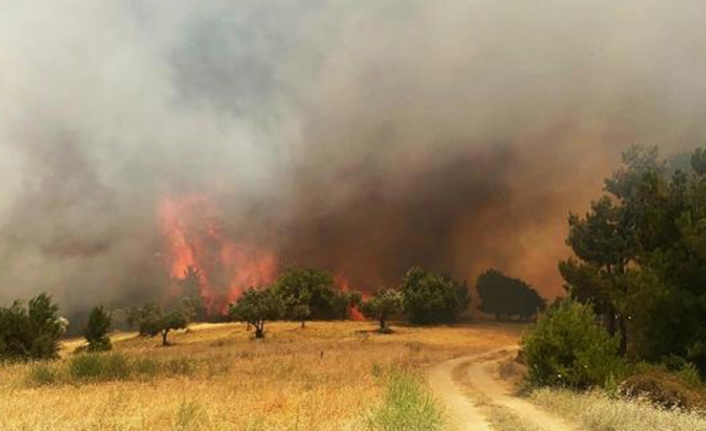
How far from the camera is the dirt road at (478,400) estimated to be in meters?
21.0

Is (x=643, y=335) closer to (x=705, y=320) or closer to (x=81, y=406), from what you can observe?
(x=705, y=320)

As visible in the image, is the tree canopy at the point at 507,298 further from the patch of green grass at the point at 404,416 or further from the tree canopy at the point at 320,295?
the patch of green grass at the point at 404,416

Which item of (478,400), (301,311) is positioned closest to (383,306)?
(301,311)

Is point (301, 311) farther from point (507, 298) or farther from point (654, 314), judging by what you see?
point (654, 314)

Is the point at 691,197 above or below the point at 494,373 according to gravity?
above

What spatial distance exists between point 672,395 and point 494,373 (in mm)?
21322

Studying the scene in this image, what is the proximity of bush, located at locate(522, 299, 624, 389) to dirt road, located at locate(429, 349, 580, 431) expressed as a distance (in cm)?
253

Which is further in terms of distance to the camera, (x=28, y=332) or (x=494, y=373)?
(x=28, y=332)

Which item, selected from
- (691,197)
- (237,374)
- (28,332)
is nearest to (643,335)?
(691,197)

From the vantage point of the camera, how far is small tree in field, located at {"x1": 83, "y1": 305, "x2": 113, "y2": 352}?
212 ft

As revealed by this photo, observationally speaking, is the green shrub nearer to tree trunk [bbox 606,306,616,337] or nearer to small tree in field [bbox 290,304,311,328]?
tree trunk [bbox 606,306,616,337]

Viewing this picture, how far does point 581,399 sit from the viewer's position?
81.3 ft

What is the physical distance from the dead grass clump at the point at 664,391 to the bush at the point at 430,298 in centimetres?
9051

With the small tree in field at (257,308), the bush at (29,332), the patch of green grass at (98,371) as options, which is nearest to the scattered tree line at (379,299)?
the small tree in field at (257,308)
